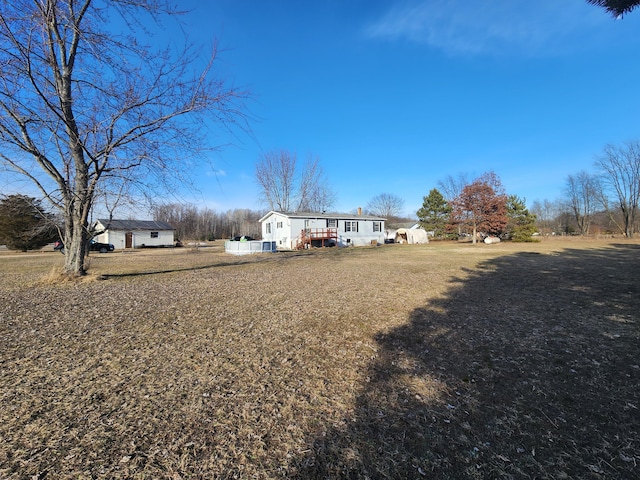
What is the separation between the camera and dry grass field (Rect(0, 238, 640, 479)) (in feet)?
6.83

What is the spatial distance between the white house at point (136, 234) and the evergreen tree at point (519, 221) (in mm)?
46843

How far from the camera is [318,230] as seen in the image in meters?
30.9

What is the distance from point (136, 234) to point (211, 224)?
35686 mm

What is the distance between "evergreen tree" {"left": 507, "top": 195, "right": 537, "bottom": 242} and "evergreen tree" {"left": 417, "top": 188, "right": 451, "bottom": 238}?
753cm

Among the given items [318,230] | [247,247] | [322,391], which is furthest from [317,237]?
[322,391]

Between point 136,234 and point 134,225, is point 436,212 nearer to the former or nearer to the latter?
point 136,234

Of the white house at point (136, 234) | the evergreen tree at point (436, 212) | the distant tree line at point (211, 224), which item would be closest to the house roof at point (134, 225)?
the white house at point (136, 234)

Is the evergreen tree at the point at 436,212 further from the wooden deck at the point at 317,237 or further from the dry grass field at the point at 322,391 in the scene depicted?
the dry grass field at the point at 322,391

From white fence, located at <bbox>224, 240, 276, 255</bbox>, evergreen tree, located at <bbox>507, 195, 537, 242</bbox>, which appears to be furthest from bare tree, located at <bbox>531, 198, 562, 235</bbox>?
white fence, located at <bbox>224, 240, 276, 255</bbox>

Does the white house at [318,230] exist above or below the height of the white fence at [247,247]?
above

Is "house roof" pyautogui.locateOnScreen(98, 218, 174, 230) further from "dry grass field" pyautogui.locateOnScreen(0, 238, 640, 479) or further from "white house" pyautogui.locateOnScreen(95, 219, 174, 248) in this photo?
"dry grass field" pyautogui.locateOnScreen(0, 238, 640, 479)

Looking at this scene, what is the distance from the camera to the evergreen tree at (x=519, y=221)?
1379 inches

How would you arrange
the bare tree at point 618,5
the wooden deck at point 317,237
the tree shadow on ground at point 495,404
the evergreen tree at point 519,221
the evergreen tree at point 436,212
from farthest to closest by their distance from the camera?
the evergreen tree at point 436,212
the evergreen tree at point 519,221
the wooden deck at point 317,237
the bare tree at point 618,5
the tree shadow on ground at point 495,404

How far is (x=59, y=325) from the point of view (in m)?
5.11
